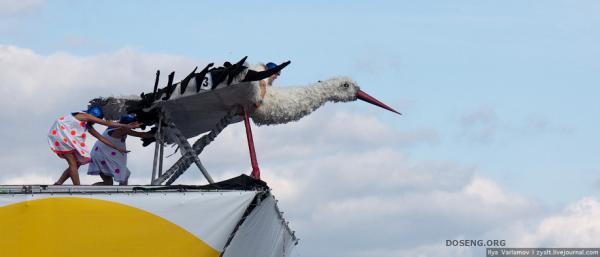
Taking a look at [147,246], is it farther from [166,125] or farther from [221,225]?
[166,125]

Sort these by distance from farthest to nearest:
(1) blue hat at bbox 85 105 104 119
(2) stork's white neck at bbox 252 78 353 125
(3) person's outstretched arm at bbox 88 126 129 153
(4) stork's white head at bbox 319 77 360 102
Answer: (4) stork's white head at bbox 319 77 360 102, (2) stork's white neck at bbox 252 78 353 125, (1) blue hat at bbox 85 105 104 119, (3) person's outstretched arm at bbox 88 126 129 153

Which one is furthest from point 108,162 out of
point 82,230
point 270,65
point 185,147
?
point 270,65

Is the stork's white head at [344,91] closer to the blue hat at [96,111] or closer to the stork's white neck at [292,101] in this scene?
the stork's white neck at [292,101]

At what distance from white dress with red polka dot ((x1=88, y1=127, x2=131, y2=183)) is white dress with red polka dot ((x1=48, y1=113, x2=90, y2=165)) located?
0.24m

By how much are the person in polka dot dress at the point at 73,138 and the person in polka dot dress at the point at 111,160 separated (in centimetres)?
18

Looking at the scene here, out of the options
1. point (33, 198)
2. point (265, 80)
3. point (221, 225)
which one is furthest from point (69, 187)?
point (265, 80)

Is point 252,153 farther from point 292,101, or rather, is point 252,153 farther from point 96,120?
point 96,120

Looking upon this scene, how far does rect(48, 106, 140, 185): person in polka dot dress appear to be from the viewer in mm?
23734

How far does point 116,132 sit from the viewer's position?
80.1 ft

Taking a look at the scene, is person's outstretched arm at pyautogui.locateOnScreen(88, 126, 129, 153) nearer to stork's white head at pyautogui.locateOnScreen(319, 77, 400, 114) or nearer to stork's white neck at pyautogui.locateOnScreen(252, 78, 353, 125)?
stork's white neck at pyautogui.locateOnScreen(252, 78, 353, 125)

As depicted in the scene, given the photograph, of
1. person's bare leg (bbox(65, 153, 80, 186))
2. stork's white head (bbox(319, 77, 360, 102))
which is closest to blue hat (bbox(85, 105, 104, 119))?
person's bare leg (bbox(65, 153, 80, 186))

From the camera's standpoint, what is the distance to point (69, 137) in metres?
23.8

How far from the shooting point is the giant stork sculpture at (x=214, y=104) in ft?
76.4

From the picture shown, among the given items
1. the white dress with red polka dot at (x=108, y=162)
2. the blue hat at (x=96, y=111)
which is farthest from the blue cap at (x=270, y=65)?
the blue hat at (x=96, y=111)
